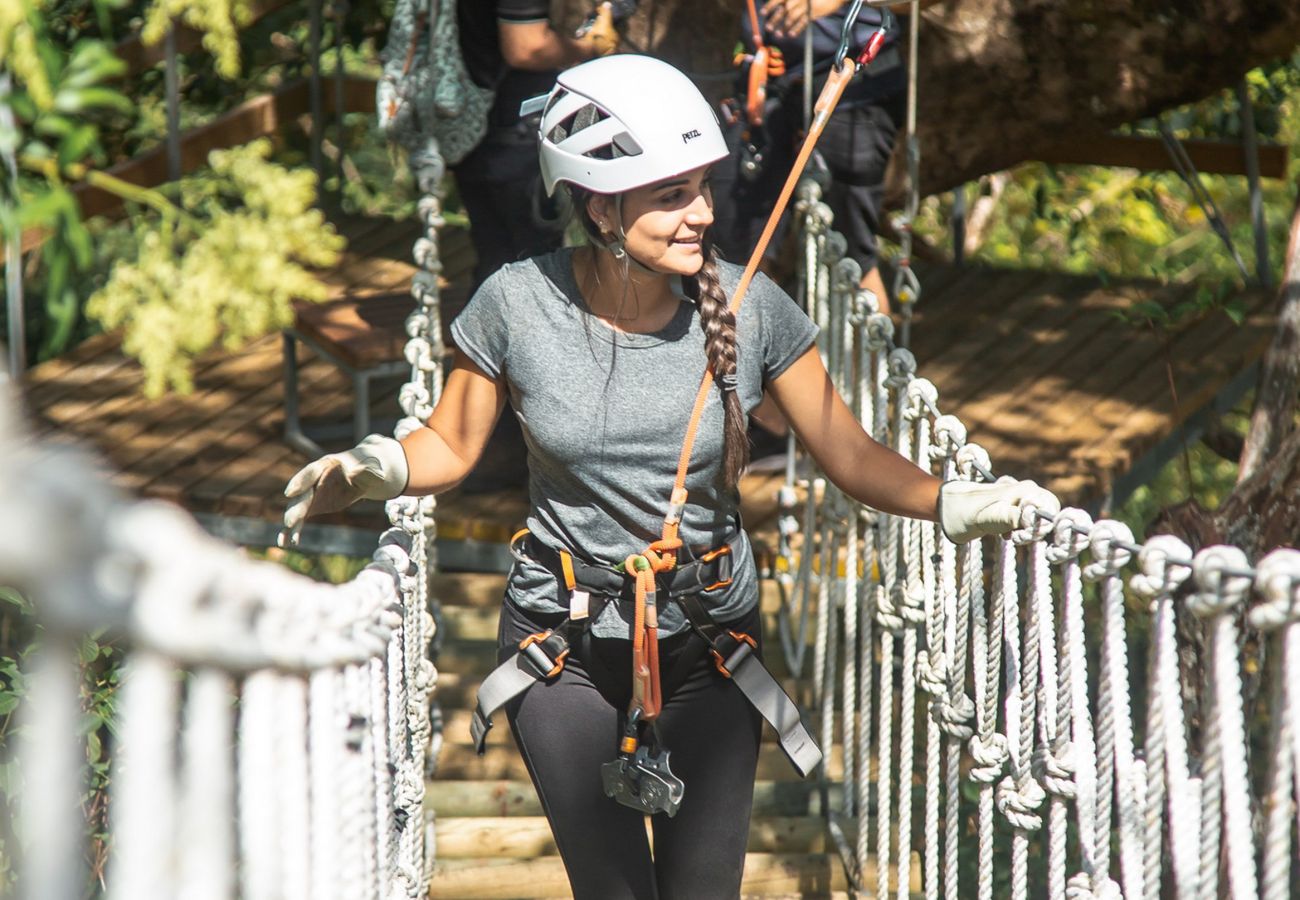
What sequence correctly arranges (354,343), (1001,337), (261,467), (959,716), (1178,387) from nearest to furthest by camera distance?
(959,716) < (354,343) < (261,467) < (1178,387) < (1001,337)

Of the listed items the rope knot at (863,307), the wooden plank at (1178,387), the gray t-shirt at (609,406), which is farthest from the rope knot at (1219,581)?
the wooden plank at (1178,387)

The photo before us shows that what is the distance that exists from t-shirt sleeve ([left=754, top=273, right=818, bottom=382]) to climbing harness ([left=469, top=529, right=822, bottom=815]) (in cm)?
32

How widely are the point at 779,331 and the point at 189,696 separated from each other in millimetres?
1464

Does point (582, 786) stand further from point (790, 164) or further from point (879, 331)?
point (790, 164)

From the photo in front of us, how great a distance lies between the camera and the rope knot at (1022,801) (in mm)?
2467

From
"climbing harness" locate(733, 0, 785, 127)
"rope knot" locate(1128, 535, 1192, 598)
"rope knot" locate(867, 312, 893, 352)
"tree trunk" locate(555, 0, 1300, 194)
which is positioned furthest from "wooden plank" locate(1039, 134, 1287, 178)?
"rope knot" locate(1128, 535, 1192, 598)

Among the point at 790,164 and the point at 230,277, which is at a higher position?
the point at 230,277

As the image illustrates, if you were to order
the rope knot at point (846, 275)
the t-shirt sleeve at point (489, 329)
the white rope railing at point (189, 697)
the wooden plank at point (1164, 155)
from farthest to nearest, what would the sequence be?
the wooden plank at point (1164, 155)
the rope knot at point (846, 275)
the t-shirt sleeve at point (489, 329)
the white rope railing at point (189, 697)

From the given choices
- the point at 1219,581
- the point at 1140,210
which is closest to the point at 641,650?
the point at 1219,581

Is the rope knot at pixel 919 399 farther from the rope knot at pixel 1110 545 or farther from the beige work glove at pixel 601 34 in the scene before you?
the beige work glove at pixel 601 34

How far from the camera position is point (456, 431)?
267cm

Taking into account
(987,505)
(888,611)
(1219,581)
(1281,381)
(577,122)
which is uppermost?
(577,122)

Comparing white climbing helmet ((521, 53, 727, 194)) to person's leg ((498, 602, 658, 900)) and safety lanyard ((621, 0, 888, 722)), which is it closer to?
safety lanyard ((621, 0, 888, 722))

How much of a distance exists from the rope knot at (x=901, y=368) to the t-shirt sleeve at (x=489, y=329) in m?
0.87
